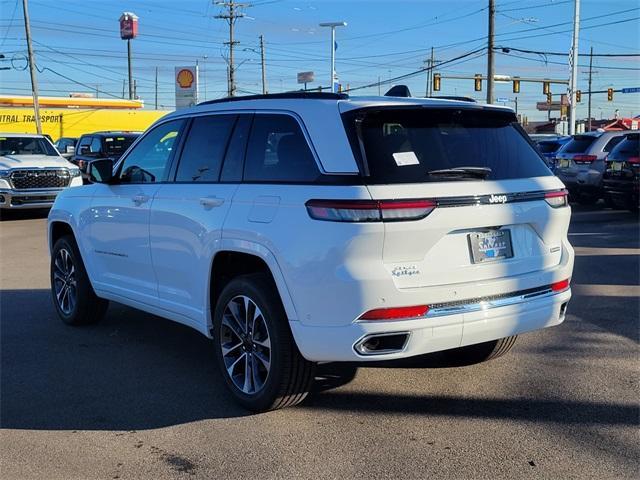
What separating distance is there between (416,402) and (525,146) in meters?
1.84

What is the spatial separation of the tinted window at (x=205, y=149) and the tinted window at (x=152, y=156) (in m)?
0.23

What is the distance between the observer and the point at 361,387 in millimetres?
4883

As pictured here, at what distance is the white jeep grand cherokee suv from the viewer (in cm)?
384

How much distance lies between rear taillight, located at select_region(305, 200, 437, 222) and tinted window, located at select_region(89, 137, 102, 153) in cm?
1849

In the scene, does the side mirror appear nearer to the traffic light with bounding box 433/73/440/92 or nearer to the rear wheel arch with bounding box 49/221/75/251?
the rear wheel arch with bounding box 49/221/75/251

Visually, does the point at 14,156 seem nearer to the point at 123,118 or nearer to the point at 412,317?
the point at 412,317

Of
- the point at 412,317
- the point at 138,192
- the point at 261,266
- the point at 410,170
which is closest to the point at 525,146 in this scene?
the point at 410,170

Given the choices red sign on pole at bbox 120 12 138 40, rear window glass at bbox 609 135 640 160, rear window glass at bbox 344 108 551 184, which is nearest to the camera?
rear window glass at bbox 344 108 551 184

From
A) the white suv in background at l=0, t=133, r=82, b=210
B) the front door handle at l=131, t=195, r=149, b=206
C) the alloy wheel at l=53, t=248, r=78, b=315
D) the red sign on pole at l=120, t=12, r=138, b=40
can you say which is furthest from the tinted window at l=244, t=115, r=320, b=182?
the red sign on pole at l=120, t=12, r=138, b=40

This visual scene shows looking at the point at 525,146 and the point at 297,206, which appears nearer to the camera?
the point at 297,206

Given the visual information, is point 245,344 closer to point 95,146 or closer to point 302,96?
point 302,96

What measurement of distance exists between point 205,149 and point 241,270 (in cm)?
99

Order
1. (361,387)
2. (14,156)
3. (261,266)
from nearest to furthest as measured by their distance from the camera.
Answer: (261,266) < (361,387) < (14,156)

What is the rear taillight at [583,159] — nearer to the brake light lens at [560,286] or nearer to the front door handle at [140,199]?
the brake light lens at [560,286]
